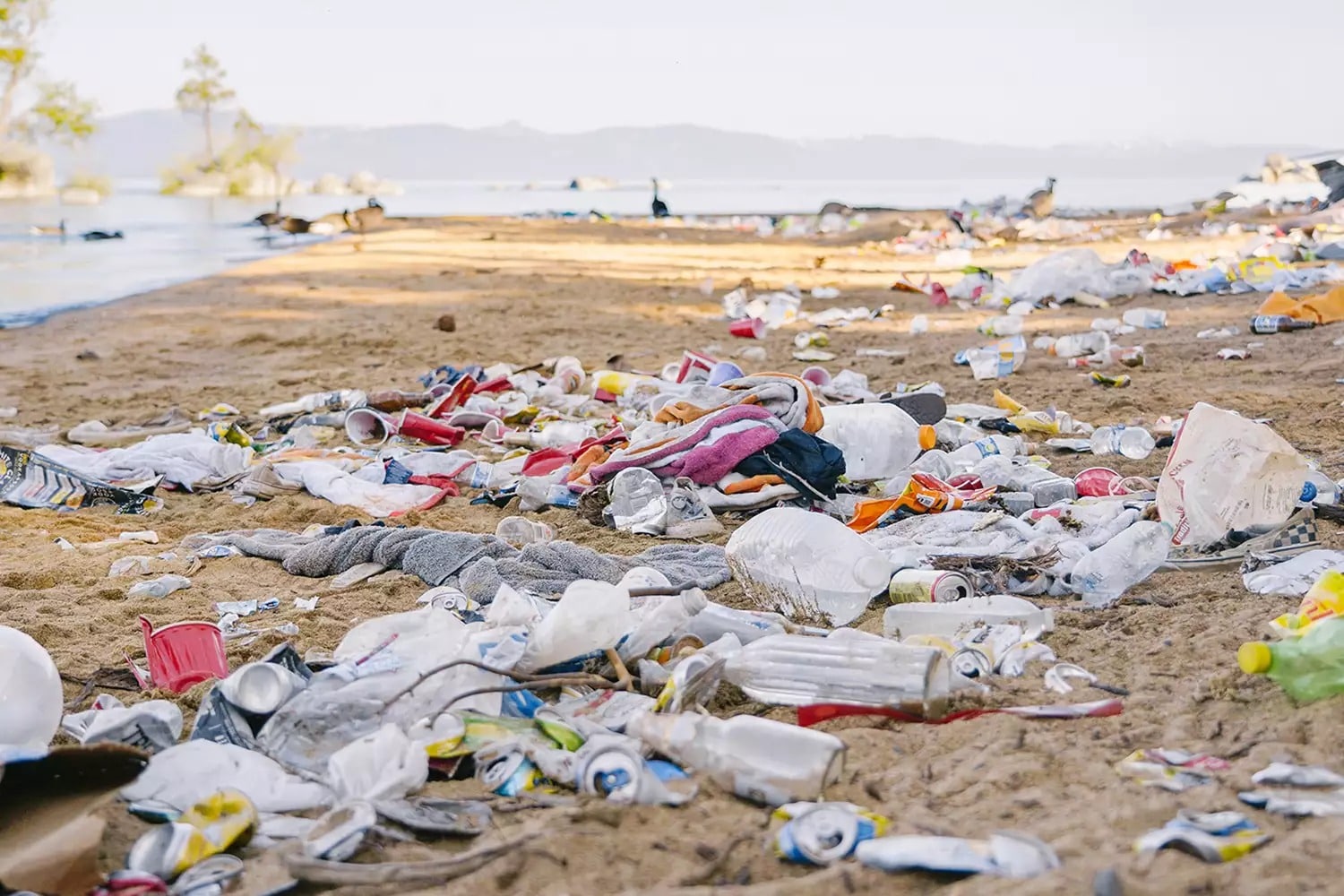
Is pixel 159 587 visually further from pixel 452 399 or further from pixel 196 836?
pixel 452 399

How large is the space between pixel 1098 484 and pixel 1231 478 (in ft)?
2.66

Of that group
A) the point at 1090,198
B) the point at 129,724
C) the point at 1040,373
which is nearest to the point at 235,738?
the point at 129,724

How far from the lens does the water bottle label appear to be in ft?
15.5

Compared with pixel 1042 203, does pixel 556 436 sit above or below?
below

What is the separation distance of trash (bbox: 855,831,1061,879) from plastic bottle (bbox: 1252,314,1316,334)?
266 inches

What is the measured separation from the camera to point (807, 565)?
10.8ft

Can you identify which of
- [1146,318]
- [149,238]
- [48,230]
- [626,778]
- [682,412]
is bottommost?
[626,778]

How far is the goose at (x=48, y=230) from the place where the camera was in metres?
23.7

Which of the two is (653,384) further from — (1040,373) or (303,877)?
(303,877)

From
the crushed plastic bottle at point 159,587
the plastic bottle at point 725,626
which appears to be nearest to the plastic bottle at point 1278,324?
the plastic bottle at point 725,626

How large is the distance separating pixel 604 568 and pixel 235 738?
1.39m

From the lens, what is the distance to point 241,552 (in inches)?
158

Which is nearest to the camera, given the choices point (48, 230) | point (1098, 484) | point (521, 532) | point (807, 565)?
point (807, 565)

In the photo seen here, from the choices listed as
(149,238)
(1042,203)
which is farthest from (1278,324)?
Result: (149,238)
